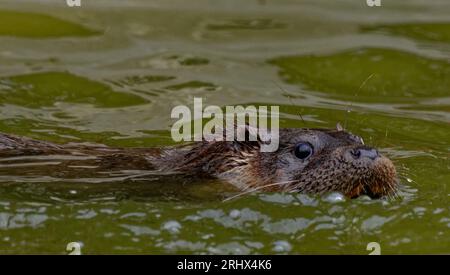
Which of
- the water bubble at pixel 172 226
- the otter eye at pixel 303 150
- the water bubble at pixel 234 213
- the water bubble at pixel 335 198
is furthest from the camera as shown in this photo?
the otter eye at pixel 303 150

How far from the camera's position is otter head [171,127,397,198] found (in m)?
7.33

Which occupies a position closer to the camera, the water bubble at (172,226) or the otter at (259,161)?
the water bubble at (172,226)

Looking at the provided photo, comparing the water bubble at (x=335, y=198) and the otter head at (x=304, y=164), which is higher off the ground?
the otter head at (x=304, y=164)

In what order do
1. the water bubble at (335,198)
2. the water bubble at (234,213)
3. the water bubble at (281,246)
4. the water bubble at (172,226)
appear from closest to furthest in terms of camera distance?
the water bubble at (281,246) < the water bubble at (172,226) < the water bubble at (234,213) < the water bubble at (335,198)

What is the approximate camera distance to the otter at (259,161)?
735 centimetres

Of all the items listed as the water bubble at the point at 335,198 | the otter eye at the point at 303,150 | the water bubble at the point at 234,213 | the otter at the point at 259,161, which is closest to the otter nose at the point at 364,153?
the otter at the point at 259,161

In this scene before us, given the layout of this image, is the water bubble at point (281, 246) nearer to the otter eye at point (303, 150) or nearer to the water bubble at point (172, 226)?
the water bubble at point (172, 226)

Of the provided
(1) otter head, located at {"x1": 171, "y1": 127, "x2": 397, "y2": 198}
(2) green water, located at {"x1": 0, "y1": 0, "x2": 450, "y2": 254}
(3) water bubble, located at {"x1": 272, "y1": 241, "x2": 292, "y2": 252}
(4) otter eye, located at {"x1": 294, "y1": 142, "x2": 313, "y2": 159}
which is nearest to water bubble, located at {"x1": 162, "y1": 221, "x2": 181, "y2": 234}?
(2) green water, located at {"x1": 0, "y1": 0, "x2": 450, "y2": 254}

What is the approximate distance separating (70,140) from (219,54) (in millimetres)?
2538

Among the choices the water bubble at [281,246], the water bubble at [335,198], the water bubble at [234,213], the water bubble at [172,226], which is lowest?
the water bubble at [281,246]

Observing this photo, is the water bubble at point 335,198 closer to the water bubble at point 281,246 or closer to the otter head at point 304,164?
the otter head at point 304,164
